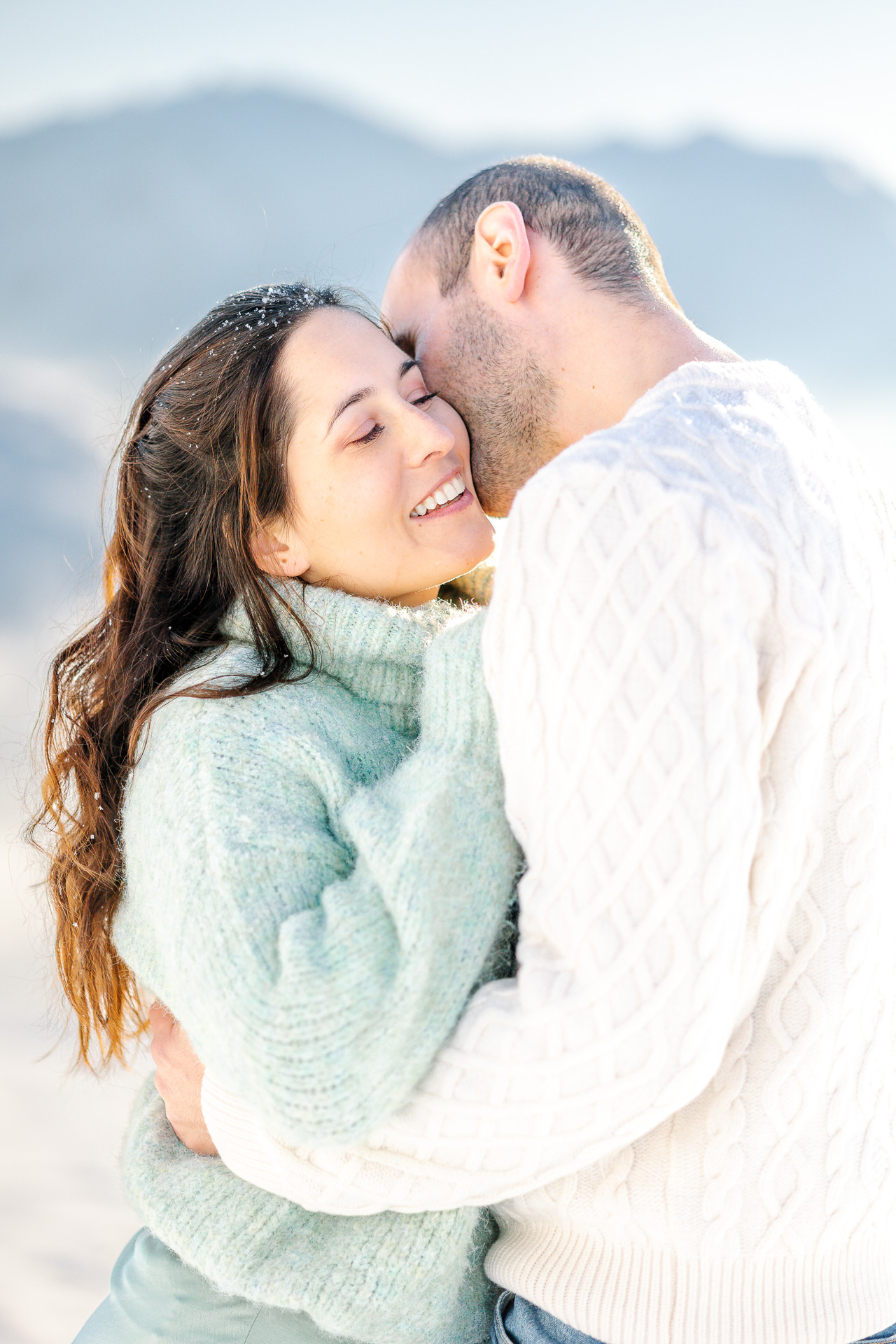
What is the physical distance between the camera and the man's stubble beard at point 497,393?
1794 mm

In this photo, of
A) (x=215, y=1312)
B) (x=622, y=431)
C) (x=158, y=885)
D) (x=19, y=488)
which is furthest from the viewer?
(x=19, y=488)

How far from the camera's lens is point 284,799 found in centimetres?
117

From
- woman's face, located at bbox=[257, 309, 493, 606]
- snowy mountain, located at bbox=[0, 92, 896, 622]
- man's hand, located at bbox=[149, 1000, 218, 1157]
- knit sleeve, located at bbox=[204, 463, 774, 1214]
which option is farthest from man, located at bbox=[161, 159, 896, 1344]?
snowy mountain, located at bbox=[0, 92, 896, 622]

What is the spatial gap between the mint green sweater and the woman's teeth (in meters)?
0.28

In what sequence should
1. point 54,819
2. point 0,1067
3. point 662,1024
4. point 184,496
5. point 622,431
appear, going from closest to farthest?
1. point 662,1024
2. point 622,431
3. point 54,819
4. point 184,496
5. point 0,1067

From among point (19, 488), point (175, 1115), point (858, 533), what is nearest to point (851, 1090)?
point (858, 533)

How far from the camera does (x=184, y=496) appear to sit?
5.61 feet

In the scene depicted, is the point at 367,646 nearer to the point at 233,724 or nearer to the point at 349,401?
the point at 233,724

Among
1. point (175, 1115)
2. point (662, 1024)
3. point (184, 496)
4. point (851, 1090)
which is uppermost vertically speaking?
point (184, 496)

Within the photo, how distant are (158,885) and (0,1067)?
285 cm

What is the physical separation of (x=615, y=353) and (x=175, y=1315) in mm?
1494

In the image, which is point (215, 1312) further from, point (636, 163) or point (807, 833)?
point (636, 163)

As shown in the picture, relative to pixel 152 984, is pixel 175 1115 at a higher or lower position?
lower

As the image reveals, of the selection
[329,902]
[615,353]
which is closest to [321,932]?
[329,902]
